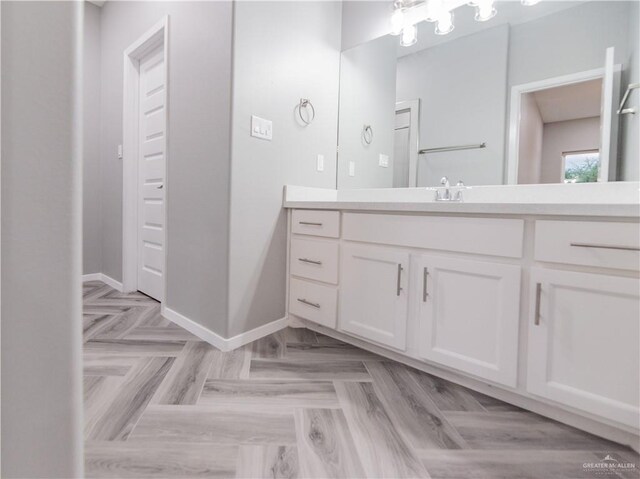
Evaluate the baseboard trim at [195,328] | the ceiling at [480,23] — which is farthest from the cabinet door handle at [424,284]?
the ceiling at [480,23]

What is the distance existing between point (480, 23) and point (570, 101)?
66 cm

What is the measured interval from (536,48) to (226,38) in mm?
1529

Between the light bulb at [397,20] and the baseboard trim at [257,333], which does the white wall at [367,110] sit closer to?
the light bulb at [397,20]

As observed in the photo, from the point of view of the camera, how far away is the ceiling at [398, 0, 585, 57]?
5.17ft

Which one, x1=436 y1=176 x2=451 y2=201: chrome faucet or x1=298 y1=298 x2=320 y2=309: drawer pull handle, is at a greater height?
x1=436 y1=176 x2=451 y2=201: chrome faucet

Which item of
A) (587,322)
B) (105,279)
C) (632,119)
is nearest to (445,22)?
(632,119)

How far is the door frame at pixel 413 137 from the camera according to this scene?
6.56ft

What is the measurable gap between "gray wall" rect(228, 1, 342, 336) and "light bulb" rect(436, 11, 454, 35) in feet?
2.41

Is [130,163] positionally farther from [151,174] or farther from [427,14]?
[427,14]

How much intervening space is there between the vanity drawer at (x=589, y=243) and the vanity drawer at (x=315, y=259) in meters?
0.94

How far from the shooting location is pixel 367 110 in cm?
230

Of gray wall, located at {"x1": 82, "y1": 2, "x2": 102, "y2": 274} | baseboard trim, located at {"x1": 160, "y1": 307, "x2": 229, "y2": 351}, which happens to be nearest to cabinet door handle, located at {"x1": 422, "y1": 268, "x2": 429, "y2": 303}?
baseboard trim, located at {"x1": 160, "y1": 307, "x2": 229, "y2": 351}

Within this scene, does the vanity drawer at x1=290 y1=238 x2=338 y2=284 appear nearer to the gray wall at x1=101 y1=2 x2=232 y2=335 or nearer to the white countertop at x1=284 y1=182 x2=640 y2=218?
the white countertop at x1=284 y1=182 x2=640 y2=218

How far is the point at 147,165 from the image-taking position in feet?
8.43
